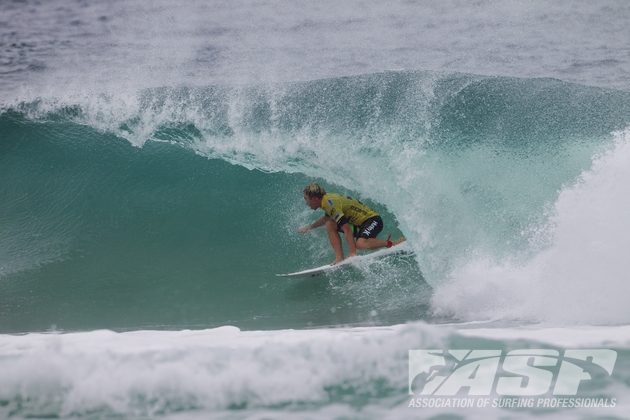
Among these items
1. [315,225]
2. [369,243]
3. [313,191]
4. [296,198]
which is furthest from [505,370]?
[296,198]

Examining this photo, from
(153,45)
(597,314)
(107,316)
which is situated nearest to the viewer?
(597,314)

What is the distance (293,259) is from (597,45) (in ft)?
21.8

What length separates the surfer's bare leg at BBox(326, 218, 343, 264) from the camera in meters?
5.33

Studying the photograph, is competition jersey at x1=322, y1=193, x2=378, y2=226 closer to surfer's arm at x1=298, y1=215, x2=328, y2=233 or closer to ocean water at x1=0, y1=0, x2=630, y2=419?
surfer's arm at x1=298, y1=215, x2=328, y2=233

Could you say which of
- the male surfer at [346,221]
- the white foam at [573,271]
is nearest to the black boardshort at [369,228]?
the male surfer at [346,221]

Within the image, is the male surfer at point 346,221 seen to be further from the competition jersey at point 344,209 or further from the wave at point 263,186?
the wave at point 263,186

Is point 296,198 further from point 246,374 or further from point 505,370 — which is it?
point 505,370

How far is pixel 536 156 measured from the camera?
22.2 feet

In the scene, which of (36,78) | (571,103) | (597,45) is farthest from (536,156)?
(36,78)

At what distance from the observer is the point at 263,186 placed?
21.7 feet

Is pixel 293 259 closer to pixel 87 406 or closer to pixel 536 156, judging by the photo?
pixel 87 406

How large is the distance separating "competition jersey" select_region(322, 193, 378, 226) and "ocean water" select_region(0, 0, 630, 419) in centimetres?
42

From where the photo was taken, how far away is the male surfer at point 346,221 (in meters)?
5.33

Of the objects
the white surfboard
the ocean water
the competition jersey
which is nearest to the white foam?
the ocean water
